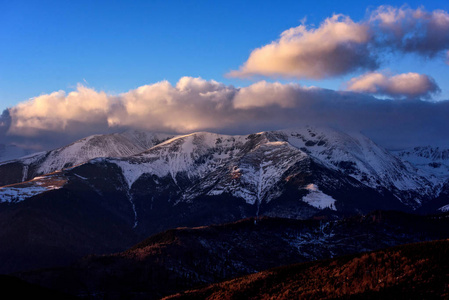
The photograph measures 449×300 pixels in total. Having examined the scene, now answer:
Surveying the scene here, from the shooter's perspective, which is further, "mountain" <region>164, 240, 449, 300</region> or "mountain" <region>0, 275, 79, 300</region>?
"mountain" <region>0, 275, 79, 300</region>

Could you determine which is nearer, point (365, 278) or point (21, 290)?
point (365, 278)

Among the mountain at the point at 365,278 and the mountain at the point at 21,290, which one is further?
the mountain at the point at 21,290

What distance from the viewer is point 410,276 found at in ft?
261

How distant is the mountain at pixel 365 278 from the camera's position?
249ft

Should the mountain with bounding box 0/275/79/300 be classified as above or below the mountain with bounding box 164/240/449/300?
below

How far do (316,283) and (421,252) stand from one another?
19.1 m

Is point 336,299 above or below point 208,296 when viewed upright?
above

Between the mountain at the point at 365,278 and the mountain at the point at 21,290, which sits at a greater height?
the mountain at the point at 365,278

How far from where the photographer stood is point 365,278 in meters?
85.1

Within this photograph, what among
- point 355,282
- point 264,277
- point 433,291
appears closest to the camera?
point 433,291

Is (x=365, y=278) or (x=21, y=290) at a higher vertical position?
(x=365, y=278)

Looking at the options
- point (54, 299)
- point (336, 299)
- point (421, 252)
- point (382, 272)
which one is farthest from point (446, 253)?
point (54, 299)

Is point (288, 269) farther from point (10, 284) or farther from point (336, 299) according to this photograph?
point (10, 284)

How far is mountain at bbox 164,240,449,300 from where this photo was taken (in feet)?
249
